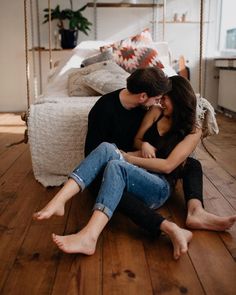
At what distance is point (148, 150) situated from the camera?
1.76 metres

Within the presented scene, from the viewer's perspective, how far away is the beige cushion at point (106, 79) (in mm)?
2516

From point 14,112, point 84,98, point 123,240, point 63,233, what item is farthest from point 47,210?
point 14,112

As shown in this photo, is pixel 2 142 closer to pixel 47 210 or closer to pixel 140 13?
pixel 47 210

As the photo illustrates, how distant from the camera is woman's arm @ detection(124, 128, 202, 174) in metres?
1.71

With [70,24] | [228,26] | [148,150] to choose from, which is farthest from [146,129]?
[228,26]

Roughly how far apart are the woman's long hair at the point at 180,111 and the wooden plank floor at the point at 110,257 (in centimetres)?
37

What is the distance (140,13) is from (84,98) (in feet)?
10.4

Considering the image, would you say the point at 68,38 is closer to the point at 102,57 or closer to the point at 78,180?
the point at 102,57

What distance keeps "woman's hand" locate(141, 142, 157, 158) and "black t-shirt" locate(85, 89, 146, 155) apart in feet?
0.54

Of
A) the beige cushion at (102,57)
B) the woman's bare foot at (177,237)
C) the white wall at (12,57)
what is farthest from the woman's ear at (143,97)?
the white wall at (12,57)

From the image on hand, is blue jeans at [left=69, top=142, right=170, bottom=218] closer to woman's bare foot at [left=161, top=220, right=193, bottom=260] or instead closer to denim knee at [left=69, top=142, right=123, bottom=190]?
denim knee at [left=69, top=142, right=123, bottom=190]

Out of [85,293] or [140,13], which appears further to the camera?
[140,13]

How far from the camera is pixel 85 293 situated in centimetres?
122

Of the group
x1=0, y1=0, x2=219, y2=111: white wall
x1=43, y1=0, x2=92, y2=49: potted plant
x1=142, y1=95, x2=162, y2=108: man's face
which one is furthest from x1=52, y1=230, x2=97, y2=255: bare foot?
x1=0, y1=0, x2=219, y2=111: white wall
